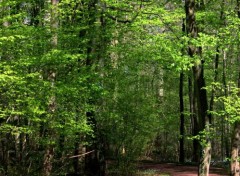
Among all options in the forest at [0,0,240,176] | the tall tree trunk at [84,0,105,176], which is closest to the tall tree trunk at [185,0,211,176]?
the forest at [0,0,240,176]

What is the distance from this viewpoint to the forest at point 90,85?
10648 mm

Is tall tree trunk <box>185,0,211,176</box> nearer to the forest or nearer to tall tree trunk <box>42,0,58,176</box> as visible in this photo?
the forest

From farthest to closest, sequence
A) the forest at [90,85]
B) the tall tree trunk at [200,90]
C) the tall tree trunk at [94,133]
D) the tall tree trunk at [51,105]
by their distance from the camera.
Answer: the tall tree trunk at [94,133]
the tall tree trunk at [200,90]
the tall tree trunk at [51,105]
the forest at [90,85]

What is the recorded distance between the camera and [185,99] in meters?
34.4

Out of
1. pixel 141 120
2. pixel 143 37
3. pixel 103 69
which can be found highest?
pixel 143 37

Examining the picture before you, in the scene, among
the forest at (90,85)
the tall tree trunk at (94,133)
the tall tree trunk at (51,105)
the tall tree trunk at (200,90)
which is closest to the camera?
the forest at (90,85)

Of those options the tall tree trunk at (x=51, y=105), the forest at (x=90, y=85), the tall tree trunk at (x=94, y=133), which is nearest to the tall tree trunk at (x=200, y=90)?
the forest at (x=90, y=85)

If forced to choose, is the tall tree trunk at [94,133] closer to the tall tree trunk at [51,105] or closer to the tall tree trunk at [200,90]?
the tall tree trunk at [51,105]

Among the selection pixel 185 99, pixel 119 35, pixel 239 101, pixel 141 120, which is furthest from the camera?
pixel 185 99

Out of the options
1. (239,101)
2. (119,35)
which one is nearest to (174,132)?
(119,35)

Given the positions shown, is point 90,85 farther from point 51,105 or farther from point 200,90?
point 200,90

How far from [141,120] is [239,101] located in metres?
6.84

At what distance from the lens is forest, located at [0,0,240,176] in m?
10.6

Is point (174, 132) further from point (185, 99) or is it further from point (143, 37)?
point (143, 37)
